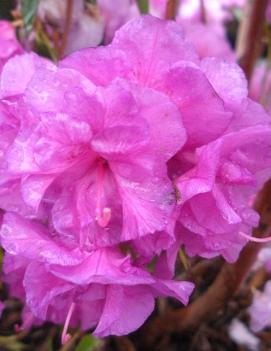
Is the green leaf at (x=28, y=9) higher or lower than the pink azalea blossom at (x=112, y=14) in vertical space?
higher

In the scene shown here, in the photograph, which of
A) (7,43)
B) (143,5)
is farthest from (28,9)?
(143,5)

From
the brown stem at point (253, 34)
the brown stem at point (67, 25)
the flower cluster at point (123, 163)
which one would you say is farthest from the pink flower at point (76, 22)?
the flower cluster at point (123, 163)

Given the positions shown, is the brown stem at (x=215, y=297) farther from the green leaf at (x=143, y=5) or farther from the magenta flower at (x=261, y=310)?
the green leaf at (x=143, y=5)

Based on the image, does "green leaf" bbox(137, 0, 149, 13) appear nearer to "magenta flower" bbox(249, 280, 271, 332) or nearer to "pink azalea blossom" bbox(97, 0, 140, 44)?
"pink azalea blossom" bbox(97, 0, 140, 44)

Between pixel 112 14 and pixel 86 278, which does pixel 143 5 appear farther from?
pixel 86 278

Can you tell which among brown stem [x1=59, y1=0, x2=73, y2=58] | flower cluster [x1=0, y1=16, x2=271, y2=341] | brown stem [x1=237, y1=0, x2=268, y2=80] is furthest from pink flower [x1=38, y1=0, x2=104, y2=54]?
flower cluster [x1=0, y1=16, x2=271, y2=341]

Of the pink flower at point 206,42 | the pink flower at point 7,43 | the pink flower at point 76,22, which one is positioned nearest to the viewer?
the pink flower at point 7,43

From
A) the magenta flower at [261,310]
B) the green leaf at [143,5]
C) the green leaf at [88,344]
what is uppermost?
the green leaf at [143,5]
